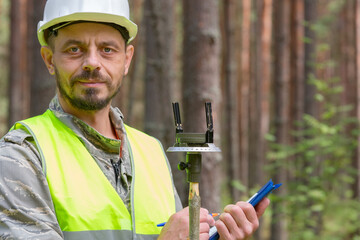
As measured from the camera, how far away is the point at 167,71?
27.1 ft

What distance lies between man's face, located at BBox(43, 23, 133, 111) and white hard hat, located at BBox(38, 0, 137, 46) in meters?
0.04

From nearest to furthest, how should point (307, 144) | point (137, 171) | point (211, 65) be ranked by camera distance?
point (137, 171) → point (211, 65) → point (307, 144)

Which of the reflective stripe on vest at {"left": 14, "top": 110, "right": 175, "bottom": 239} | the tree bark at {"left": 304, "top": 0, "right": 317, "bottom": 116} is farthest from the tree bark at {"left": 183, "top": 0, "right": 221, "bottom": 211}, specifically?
the tree bark at {"left": 304, "top": 0, "right": 317, "bottom": 116}

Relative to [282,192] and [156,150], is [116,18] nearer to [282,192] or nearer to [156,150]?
[156,150]

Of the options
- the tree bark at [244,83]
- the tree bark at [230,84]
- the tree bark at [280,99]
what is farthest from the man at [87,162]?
the tree bark at [244,83]

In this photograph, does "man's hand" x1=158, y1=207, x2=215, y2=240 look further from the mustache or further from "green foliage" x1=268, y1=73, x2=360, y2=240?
"green foliage" x1=268, y1=73, x2=360, y2=240

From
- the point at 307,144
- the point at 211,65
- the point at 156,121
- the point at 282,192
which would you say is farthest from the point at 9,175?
the point at 282,192

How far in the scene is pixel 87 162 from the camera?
2.17 metres

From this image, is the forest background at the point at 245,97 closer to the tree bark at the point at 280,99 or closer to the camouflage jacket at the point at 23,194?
the tree bark at the point at 280,99

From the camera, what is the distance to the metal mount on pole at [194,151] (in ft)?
5.69

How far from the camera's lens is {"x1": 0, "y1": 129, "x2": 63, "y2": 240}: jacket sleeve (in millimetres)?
1864

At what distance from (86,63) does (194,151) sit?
0.74 m

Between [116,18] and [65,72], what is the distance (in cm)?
33

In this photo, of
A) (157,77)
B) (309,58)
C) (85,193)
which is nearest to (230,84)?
(309,58)
